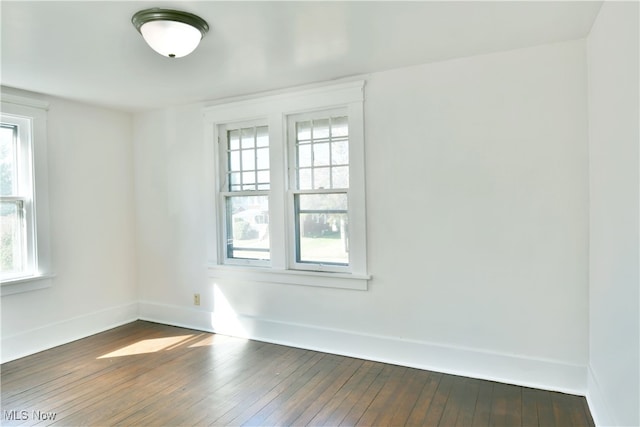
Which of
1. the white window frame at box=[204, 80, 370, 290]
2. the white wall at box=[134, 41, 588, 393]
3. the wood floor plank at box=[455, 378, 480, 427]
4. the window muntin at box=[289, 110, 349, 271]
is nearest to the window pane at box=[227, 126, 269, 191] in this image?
the white window frame at box=[204, 80, 370, 290]

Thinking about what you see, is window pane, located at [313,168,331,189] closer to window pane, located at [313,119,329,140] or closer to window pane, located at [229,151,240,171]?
window pane, located at [313,119,329,140]

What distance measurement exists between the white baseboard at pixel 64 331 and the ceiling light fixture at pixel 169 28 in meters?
2.97

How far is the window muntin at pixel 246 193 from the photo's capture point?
378 centimetres

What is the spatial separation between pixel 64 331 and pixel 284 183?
2634 mm

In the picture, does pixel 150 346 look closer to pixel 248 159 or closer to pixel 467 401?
pixel 248 159

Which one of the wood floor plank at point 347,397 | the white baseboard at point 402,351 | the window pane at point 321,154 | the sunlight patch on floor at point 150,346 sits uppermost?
the window pane at point 321,154

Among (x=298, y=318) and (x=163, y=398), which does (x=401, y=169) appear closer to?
(x=298, y=318)

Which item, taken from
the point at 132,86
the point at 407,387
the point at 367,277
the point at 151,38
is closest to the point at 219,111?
the point at 132,86

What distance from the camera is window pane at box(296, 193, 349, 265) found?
3.41 m

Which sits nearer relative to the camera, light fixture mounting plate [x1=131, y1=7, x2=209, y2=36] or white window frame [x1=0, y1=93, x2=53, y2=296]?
light fixture mounting plate [x1=131, y1=7, x2=209, y2=36]

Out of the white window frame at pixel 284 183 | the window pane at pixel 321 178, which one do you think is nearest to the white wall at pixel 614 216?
the white window frame at pixel 284 183

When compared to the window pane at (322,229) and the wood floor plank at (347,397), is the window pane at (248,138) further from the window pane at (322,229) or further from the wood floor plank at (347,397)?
the wood floor plank at (347,397)

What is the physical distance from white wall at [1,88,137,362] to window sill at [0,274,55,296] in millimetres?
51

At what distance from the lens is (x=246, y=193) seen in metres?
3.84
